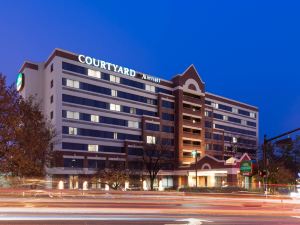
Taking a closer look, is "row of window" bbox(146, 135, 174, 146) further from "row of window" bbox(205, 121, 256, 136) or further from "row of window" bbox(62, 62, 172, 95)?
"row of window" bbox(205, 121, 256, 136)

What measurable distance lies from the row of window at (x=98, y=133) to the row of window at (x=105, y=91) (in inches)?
324

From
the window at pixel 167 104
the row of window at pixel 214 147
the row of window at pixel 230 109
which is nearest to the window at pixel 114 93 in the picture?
the window at pixel 167 104

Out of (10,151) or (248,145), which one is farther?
(248,145)

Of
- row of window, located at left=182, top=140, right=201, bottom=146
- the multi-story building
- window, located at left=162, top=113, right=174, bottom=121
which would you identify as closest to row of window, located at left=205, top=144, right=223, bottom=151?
the multi-story building

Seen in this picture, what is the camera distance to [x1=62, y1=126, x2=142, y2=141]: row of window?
3228 inches

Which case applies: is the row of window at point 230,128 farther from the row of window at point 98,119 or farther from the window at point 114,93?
the window at point 114,93

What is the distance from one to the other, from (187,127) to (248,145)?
32.5m

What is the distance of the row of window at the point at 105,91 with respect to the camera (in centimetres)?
8312

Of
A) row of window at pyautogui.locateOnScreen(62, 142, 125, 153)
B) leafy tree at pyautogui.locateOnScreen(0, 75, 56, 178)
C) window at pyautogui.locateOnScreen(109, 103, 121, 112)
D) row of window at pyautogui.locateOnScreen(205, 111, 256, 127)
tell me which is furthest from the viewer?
row of window at pyautogui.locateOnScreen(205, 111, 256, 127)

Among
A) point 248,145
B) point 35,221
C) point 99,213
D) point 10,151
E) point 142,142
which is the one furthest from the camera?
point 248,145

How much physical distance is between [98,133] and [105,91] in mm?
9125

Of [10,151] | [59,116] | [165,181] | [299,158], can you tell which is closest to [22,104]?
[10,151]

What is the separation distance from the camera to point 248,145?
128 metres

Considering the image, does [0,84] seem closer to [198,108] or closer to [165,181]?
[165,181]
